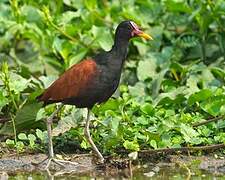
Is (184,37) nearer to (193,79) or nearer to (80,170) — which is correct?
(193,79)

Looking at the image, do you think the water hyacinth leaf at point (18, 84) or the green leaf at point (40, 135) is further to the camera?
the water hyacinth leaf at point (18, 84)

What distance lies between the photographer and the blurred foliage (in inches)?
324

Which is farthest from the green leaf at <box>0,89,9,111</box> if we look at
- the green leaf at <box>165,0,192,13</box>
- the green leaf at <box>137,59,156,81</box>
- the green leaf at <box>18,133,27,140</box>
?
the green leaf at <box>165,0,192,13</box>

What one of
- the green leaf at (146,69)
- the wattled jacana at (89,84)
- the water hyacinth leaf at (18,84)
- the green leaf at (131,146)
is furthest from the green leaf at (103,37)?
the green leaf at (131,146)

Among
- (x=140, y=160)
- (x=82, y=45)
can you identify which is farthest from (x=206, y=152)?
(x=82, y=45)

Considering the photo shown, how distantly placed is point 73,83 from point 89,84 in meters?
0.16

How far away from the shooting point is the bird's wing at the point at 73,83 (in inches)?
311

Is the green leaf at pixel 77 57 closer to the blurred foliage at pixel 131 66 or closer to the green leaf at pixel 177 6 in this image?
the blurred foliage at pixel 131 66

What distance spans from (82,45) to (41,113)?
211 cm

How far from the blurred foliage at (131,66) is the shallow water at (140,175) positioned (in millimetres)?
264

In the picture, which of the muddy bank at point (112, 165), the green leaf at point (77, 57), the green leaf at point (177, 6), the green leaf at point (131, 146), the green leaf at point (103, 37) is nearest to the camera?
the muddy bank at point (112, 165)

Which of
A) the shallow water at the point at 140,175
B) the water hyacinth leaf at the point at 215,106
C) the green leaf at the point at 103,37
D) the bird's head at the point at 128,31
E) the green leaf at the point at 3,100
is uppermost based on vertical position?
the bird's head at the point at 128,31

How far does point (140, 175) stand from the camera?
7602mm

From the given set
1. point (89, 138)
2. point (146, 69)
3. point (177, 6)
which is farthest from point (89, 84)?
point (177, 6)
